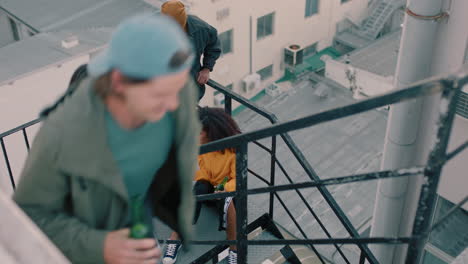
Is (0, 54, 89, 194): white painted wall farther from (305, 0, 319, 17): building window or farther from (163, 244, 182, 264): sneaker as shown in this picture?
(305, 0, 319, 17): building window

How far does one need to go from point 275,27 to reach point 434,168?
21.1 meters

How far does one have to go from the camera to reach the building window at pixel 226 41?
67.0 ft

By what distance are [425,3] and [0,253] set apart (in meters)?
3.27

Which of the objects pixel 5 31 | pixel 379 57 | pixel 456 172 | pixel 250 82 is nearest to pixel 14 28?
pixel 5 31

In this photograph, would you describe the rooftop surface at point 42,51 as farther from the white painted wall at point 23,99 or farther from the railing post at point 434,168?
the railing post at point 434,168

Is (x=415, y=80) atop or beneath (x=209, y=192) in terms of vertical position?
atop

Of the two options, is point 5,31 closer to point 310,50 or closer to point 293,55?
point 293,55

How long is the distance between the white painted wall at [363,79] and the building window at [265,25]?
10.1 ft

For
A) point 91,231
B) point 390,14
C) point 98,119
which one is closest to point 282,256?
point 91,231

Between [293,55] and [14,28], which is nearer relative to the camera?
[14,28]

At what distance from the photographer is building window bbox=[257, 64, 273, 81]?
941 inches

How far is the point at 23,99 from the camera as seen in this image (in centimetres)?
819

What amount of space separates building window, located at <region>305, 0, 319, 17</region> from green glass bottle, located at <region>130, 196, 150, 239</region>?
22.7 meters

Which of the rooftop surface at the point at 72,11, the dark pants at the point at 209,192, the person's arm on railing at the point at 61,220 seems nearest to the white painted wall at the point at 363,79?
the rooftop surface at the point at 72,11
